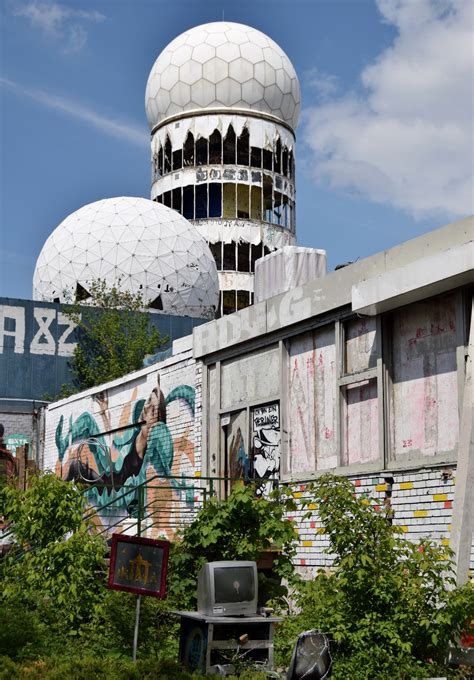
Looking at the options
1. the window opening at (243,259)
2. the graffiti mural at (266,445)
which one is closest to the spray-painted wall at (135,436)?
the graffiti mural at (266,445)

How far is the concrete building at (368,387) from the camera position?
12.6 m

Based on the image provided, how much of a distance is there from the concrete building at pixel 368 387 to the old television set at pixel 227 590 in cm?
242

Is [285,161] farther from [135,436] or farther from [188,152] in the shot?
[135,436]

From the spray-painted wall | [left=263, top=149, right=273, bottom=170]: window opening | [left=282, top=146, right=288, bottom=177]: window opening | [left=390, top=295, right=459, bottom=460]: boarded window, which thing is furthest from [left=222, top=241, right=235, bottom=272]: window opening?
[left=390, top=295, right=459, bottom=460]: boarded window

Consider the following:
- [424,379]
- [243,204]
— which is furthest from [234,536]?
[243,204]

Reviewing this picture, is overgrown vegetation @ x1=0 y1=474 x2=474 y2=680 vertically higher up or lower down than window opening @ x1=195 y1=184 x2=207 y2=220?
lower down

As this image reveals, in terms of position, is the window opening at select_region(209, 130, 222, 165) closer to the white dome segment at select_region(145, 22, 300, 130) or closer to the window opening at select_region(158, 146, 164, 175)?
the white dome segment at select_region(145, 22, 300, 130)

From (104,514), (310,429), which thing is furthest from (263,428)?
(104,514)

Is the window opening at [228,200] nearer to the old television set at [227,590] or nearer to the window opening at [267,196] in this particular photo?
the window opening at [267,196]

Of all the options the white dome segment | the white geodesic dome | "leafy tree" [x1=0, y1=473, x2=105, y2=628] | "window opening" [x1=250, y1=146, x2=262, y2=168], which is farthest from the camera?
"window opening" [x1=250, y1=146, x2=262, y2=168]

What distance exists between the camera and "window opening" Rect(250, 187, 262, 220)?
183 ft

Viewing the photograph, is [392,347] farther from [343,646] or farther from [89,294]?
[89,294]

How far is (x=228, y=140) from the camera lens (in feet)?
175

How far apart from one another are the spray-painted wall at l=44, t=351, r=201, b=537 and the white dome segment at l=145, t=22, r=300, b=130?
89.4 feet
